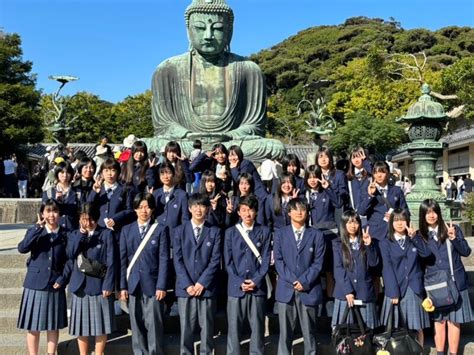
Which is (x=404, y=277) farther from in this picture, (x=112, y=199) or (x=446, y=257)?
(x=112, y=199)

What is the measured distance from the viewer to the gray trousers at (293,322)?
462 cm

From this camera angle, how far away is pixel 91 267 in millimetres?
4578

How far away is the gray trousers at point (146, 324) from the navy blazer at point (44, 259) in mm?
666

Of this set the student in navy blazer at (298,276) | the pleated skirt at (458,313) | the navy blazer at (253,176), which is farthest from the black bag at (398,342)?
the navy blazer at (253,176)

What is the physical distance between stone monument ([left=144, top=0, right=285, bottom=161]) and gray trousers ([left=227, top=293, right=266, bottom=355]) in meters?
7.71

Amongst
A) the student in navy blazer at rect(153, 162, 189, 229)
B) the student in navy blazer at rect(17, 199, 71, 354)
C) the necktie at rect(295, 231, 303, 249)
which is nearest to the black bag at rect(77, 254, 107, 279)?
the student in navy blazer at rect(17, 199, 71, 354)

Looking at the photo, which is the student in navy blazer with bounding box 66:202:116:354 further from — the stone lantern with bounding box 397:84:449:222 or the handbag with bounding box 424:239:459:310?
the stone lantern with bounding box 397:84:449:222

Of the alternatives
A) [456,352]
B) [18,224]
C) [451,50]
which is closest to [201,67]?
[18,224]

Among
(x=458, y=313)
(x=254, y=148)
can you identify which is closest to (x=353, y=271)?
(x=458, y=313)

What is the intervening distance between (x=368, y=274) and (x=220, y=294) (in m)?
1.45

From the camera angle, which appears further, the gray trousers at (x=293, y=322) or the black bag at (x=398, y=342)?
the gray trousers at (x=293, y=322)

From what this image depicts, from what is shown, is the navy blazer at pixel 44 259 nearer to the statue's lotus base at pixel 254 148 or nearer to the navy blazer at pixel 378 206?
the navy blazer at pixel 378 206

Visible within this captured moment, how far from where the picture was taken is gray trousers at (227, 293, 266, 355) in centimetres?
468

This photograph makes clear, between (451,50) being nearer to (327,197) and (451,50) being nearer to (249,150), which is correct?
(249,150)
